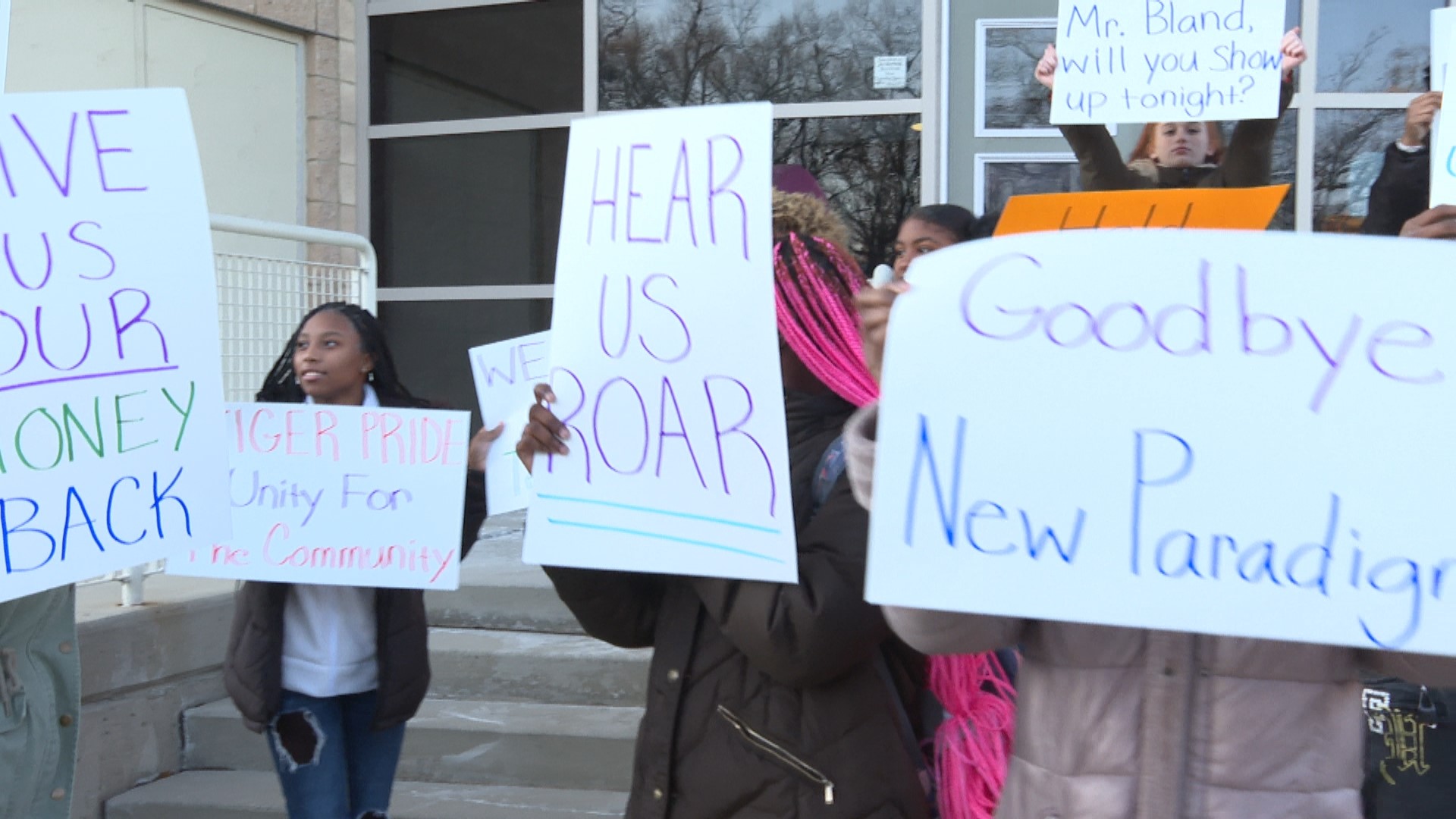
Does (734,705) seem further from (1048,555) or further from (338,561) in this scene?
(338,561)

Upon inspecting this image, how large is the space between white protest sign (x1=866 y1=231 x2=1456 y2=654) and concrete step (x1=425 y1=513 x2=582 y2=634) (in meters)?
3.66

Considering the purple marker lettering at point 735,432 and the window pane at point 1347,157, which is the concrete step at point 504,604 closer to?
the purple marker lettering at point 735,432

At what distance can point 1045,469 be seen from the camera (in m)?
1.47

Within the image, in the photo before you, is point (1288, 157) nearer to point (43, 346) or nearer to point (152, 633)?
point (152, 633)

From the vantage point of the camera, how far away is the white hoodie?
9.99 feet

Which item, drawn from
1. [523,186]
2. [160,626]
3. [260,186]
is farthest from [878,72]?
[160,626]

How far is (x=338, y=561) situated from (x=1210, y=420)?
6.95ft

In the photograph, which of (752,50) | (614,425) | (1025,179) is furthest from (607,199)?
(752,50)

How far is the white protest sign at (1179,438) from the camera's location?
139cm

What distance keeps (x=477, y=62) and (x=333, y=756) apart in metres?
5.60

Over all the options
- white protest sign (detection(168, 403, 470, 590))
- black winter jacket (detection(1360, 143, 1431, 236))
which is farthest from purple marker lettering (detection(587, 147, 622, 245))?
black winter jacket (detection(1360, 143, 1431, 236))

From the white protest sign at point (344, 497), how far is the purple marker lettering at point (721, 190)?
135cm

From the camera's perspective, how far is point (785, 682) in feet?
6.61

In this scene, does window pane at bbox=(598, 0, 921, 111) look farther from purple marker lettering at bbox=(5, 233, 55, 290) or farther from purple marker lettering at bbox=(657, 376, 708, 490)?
purple marker lettering at bbox=(5, 233, 55, 290)
